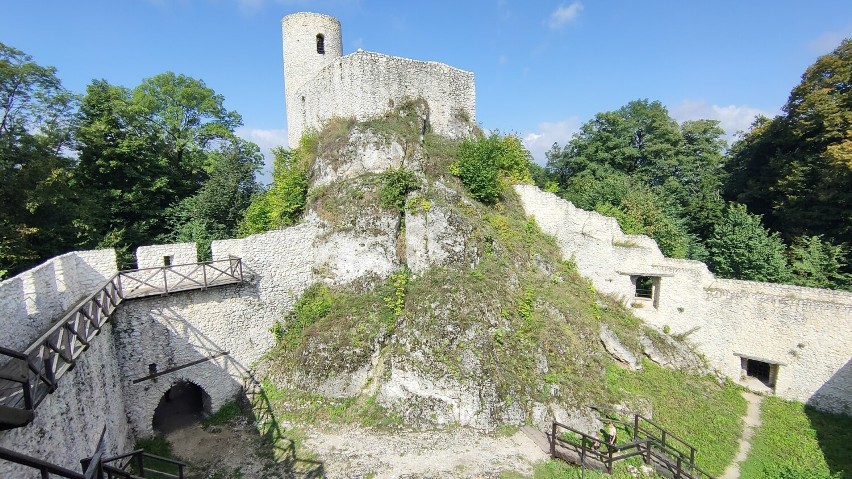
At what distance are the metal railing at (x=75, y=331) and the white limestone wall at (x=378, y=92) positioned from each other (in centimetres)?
860

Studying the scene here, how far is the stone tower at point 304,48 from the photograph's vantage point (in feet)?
60.2

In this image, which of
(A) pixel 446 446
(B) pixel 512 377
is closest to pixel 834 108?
(B) pixel 512 377

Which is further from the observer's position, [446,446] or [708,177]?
[708,177]

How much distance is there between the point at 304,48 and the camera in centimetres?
1873

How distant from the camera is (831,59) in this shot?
1758 centimetres

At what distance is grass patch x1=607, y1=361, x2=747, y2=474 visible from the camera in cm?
1130

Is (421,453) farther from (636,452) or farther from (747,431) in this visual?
(747,431)

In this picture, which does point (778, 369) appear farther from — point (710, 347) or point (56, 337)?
point (56, 337)

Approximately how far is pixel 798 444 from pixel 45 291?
64.8 ft

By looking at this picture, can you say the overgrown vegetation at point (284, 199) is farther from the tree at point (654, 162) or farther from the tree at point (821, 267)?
the tree at point (821, 267)

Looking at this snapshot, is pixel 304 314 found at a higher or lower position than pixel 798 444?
higher

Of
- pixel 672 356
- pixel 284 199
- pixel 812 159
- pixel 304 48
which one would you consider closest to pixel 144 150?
pixel 284 199

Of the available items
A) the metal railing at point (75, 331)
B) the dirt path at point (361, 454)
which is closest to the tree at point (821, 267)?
the dirt path at point (361, 454)

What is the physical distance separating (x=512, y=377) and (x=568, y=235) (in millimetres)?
7806
